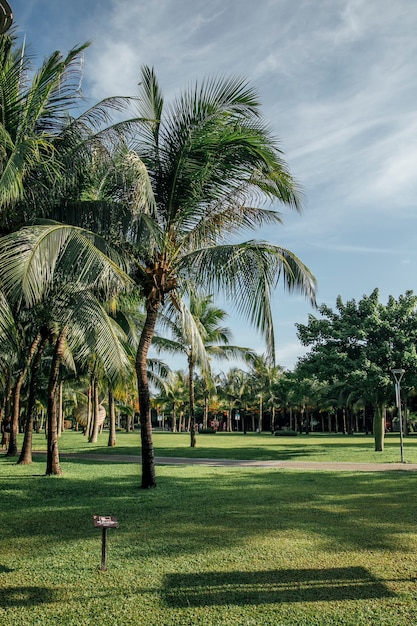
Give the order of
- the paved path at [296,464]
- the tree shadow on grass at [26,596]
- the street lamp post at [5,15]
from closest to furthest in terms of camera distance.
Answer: the tree shadow on grass at [26,596] → the street lamp post at [5,15] → the paved path at [296,464]

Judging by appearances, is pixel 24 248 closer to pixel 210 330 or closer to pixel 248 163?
pixel 248 163

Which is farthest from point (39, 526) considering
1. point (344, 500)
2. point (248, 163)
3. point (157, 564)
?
point (248, 163)

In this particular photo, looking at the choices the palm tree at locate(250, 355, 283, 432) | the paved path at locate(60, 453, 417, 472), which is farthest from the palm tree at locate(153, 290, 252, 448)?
the palm tree at locate(250, 355, 283, 432)

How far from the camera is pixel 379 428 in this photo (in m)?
24.1

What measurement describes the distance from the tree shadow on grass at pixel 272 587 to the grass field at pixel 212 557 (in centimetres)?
1

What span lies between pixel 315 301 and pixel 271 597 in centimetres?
735

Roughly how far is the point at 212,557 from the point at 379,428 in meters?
19.8

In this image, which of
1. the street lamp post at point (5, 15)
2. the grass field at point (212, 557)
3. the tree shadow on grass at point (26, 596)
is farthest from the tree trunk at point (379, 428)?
the street lamp post at point (5, 15)

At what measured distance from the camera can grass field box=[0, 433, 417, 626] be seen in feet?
14.7

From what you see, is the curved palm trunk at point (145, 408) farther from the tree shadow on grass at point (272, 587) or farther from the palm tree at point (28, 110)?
the tree shadow on grass at point (272, 587)

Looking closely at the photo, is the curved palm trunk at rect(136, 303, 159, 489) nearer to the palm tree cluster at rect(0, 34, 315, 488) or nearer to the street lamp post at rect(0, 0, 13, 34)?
the palm tree cluster at rect(0, 34, 315, 488)

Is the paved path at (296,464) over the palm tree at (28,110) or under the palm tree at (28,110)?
under

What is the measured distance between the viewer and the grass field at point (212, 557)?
448 centimetres

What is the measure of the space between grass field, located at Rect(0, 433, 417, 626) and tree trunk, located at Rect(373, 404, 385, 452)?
13.1 metres
